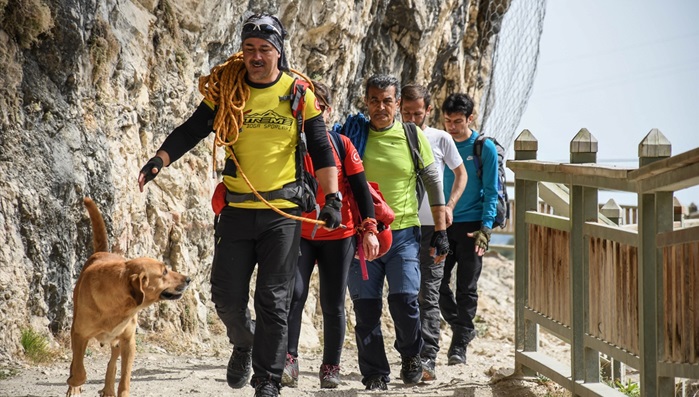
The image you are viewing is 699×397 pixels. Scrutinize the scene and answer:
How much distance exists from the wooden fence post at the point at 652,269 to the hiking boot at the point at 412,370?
7.45ft

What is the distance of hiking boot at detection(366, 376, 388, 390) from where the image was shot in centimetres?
674

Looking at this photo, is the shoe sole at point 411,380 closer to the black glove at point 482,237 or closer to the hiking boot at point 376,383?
the hiking boot at point 376,383

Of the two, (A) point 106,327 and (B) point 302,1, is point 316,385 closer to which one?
(A) point 106,327

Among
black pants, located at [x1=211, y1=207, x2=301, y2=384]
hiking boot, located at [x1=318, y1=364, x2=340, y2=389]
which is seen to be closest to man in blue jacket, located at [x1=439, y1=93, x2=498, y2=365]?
hiking boot, located at [x1=318, y1=364, x2=340, y2=389]

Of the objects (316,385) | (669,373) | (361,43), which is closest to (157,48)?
(316,385)

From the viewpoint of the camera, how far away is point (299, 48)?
10898 mm

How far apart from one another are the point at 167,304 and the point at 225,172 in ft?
10.8

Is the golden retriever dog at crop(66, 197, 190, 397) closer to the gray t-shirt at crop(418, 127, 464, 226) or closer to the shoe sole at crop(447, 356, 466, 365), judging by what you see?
the gray t-shirt at crop(418, 127, 464, 226)

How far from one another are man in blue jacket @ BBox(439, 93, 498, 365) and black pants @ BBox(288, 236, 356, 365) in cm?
199

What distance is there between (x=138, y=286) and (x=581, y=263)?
8.39 ft

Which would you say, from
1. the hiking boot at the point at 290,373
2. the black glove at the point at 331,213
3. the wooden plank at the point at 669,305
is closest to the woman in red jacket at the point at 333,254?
the hiking boot at the point at 290,373

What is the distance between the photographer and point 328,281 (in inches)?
250

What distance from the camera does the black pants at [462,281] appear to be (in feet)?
27.2

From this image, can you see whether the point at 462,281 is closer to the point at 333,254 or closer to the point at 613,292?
the point at 333,254
